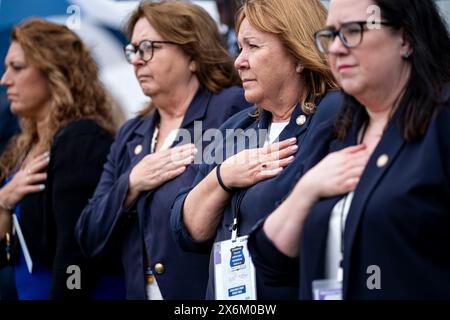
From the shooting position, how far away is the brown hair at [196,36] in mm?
4832

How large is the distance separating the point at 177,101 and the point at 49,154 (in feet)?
2.99

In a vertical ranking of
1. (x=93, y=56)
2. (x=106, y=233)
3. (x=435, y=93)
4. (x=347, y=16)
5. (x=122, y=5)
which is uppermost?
(x=122, y=5)

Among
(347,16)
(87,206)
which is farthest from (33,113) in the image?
(347,16)

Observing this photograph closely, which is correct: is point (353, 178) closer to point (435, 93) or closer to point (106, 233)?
point (435, 93)

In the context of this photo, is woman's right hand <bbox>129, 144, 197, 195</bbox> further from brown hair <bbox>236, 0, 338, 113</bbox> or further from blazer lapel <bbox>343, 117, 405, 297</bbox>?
blazer lapel <bbox>343, 117, 405, 297</bbox>

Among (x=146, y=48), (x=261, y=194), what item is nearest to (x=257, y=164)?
(x=261, y=194)

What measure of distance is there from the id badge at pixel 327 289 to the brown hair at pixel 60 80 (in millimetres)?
2658

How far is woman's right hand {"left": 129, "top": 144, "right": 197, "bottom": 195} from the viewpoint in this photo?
14.8 feet

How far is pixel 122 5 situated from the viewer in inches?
291

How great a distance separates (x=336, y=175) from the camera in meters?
3.04

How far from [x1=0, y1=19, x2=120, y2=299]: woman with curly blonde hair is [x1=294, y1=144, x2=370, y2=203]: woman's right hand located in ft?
7.53

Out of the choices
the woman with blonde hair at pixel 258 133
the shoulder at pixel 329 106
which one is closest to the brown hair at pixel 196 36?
the woman with blonde hair at pixel 258 133

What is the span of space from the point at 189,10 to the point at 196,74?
35 centimetres

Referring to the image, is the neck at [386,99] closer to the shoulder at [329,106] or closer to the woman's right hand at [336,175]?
the woman's right hand at [336,175]
